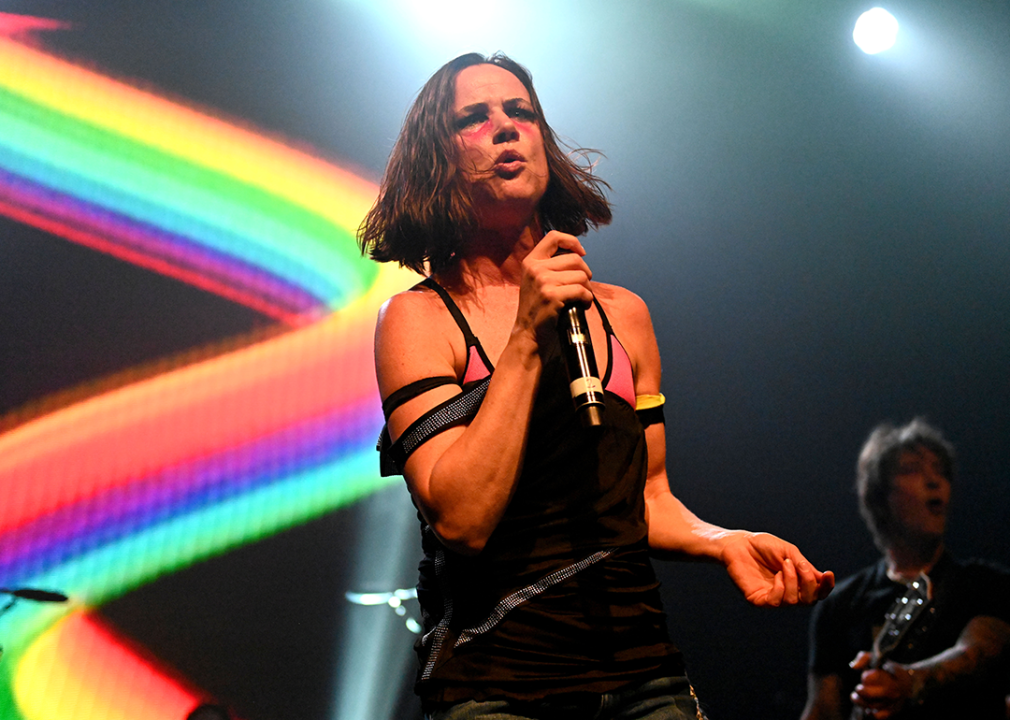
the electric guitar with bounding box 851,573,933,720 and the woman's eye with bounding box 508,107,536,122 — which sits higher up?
the woman's eye with bounding box 508,107,536,122

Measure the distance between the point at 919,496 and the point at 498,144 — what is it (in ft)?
7.49

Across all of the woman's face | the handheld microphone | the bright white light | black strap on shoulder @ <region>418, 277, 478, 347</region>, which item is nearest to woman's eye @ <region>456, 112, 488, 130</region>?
the woman's face

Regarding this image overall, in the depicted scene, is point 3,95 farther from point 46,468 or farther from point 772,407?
point 772,407

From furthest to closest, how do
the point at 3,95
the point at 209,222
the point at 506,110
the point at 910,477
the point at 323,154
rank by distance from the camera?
1. the point at 910,477
2. the point at 323,154
3. the point at 209,222
4. the point at 3,95
5. the point at 506,110

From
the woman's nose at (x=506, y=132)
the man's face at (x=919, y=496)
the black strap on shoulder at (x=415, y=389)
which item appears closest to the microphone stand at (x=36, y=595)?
the black strap on shoulder at (x=415, y=389)

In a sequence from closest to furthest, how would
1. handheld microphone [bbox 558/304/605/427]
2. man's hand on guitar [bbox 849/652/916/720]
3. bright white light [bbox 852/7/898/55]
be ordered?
handheld microphone [bbox 558/304/605/427] < man's hand on guitar [bbox 849/652/916/720] < bright white light [bbox 852/7/898/55]

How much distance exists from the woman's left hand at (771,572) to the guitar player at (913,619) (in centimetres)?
166

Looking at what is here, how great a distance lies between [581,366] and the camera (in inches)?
31.2

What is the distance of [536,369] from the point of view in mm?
856

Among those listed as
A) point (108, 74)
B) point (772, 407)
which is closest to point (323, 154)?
point (108, 74)

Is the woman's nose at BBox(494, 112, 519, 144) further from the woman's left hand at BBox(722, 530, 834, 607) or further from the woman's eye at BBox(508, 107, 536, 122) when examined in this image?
the woman's left hand at BBox(722, 530, 834, 607)

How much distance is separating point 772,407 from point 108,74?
249 centimetres

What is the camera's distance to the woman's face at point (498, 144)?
44.8 inches

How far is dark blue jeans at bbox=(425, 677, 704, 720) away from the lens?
0.83m
